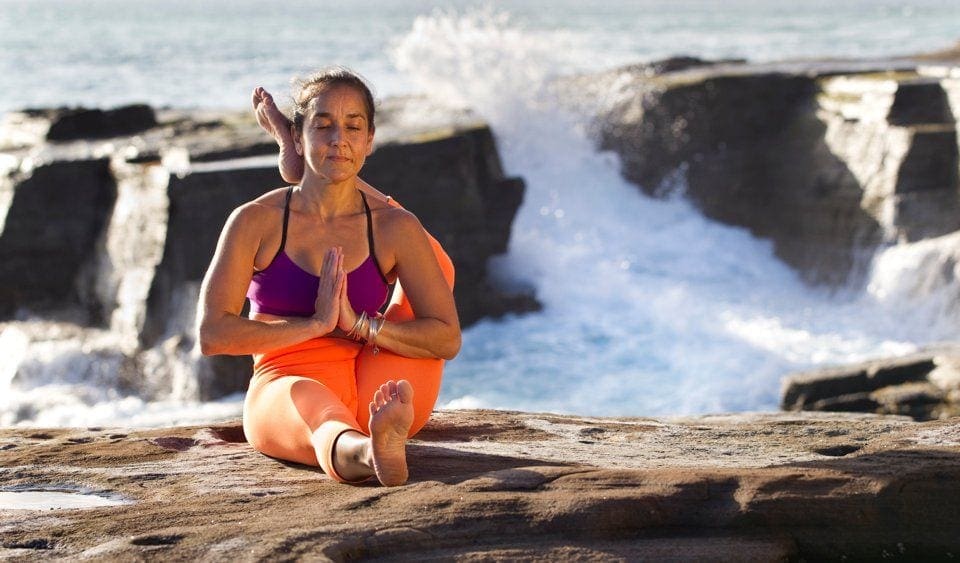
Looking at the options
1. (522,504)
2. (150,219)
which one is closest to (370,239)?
(522,504)

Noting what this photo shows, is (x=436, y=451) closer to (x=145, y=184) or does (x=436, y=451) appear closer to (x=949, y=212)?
(x=145, y=184)

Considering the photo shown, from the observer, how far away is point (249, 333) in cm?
396

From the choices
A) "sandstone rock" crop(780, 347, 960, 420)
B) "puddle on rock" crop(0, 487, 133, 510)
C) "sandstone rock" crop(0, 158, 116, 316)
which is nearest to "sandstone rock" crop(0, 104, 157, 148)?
"sandstone rock" crop(0, 158, 116, 316)

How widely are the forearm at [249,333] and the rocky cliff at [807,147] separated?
950cm

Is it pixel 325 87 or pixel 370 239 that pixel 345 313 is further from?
pixel 325 87

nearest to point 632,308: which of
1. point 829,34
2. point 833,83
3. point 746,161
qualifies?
point 746,161

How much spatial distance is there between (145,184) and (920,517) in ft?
26.2

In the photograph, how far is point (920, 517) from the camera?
11.8ft

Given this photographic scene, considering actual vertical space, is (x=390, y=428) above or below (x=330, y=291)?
below

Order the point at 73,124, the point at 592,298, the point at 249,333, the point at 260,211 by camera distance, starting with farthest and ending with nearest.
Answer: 1. the point at 592,298
2. the point at 73,124
3. the point at 260,211
4. the point at 249,333

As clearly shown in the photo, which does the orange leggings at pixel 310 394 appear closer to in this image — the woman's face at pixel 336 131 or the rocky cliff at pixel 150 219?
the woman's face at pixel 336 131

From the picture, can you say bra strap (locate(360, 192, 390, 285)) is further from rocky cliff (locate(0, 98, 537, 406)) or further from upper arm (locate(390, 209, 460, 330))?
rocky cliff (locate(0, 98, 537, 406))

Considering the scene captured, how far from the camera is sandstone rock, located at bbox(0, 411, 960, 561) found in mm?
3277

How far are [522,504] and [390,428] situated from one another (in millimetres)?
398
